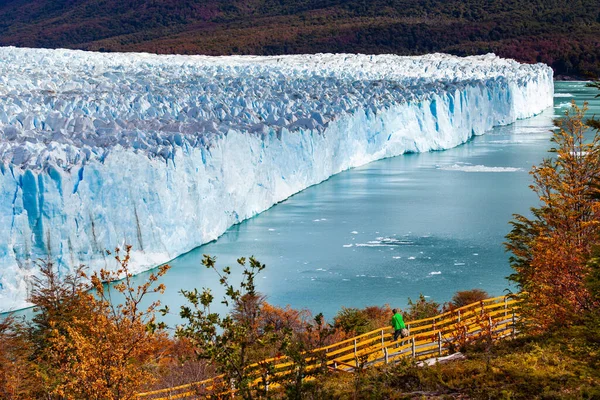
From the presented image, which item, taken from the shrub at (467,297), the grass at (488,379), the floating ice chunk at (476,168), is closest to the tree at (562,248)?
the grass at (488,379)

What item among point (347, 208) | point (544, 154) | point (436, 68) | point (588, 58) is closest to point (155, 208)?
point (347, 208)

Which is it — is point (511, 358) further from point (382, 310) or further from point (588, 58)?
point (588, 58)

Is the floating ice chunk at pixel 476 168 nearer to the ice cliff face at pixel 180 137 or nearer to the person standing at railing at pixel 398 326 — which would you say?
the ice cliff face at pixel 180 137

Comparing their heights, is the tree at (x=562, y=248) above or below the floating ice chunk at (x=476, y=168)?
above

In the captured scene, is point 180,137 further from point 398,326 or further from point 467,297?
point 398,326

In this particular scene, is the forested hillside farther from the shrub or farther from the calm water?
the shrub

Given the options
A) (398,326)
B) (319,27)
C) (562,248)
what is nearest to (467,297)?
(398,326)
